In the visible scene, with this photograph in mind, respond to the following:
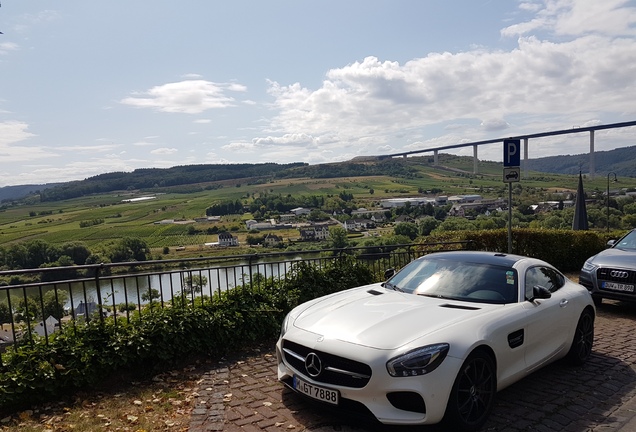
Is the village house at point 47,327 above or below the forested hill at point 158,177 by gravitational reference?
below

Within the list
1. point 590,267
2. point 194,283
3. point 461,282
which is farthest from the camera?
point 590,267

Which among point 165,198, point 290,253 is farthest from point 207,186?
point 290,253

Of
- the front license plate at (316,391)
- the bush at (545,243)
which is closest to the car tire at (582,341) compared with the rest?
the front license plate at (316,391)

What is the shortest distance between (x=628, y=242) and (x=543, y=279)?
202 inches

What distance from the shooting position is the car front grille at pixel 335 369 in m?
3.66

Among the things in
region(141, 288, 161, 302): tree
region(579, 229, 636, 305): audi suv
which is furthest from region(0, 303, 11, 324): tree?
region(579, 229, 636, 305): audi suv

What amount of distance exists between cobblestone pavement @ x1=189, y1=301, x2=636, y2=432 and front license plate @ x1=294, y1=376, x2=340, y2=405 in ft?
0.50

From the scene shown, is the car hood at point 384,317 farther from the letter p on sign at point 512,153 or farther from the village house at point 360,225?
the village house at point 360,225

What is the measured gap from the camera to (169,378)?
5277mm

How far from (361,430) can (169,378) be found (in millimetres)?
2517

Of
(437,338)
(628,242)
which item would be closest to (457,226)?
(628,242)

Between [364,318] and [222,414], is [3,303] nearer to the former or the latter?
[222,414]

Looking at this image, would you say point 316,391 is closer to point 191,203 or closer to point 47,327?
point 47,327

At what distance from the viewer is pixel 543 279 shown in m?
5.43
